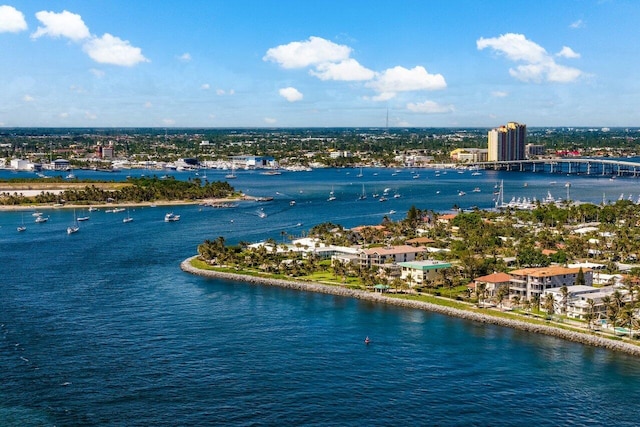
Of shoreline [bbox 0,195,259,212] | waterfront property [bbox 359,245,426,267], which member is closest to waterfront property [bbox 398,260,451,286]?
waterfront property [bbox 359,245,426,267]

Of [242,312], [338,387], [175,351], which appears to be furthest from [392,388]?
[242,312]

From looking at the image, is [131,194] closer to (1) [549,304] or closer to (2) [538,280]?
(2) [538,280]

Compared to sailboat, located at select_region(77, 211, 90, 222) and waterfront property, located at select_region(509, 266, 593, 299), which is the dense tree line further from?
waterfront property, located at select_region(509, 266, 593, 299)

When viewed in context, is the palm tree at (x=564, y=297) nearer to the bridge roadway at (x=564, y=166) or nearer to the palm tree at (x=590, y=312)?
the palm tree at (x=590, y=312)

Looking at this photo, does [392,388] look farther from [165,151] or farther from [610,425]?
[165,151]

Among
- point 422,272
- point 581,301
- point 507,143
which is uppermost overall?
point 507,143

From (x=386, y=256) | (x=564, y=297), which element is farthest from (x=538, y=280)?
(x=386, y=256)

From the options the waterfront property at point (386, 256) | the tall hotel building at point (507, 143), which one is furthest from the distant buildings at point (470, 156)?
the waterfront property at point (386, 256)

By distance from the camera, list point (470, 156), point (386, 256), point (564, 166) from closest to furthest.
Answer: point (386, 256), point (470, 156), point (564, 166)
